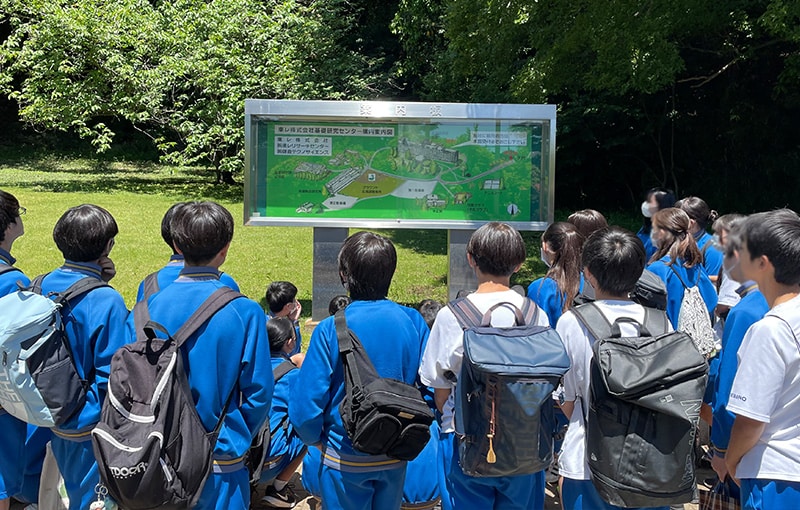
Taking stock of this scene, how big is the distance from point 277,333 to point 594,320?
7.04 feet

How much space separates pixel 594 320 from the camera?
107 inches

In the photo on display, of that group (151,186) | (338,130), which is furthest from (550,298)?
(151,186)

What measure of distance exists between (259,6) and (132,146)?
11989mm

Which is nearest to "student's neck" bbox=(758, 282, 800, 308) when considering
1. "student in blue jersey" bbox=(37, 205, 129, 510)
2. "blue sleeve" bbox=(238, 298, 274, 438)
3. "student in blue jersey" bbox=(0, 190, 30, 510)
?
"blue sleeve" bbox=(238, 298, 274, 438)

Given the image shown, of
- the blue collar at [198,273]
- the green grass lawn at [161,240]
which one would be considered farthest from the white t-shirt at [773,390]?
the green grass lawn at [161,240]

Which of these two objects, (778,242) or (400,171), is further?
(400,171)

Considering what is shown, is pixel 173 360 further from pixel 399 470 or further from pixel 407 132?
pixel 407 132

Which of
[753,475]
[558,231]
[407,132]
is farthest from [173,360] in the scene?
[407,132]

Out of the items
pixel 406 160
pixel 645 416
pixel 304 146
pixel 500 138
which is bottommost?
pixel 645 416

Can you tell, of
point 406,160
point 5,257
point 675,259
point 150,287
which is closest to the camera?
point 150,287

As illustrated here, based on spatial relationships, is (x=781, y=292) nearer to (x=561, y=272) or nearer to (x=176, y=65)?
(x=561, y=272)

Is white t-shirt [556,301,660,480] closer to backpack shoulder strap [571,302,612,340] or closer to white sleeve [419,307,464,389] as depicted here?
backpack shoulder strap [571,302,612,340]

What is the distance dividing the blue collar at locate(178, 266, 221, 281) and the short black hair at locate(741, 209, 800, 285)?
6.66 ft

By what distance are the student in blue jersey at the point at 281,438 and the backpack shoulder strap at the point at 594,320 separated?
1810mm
